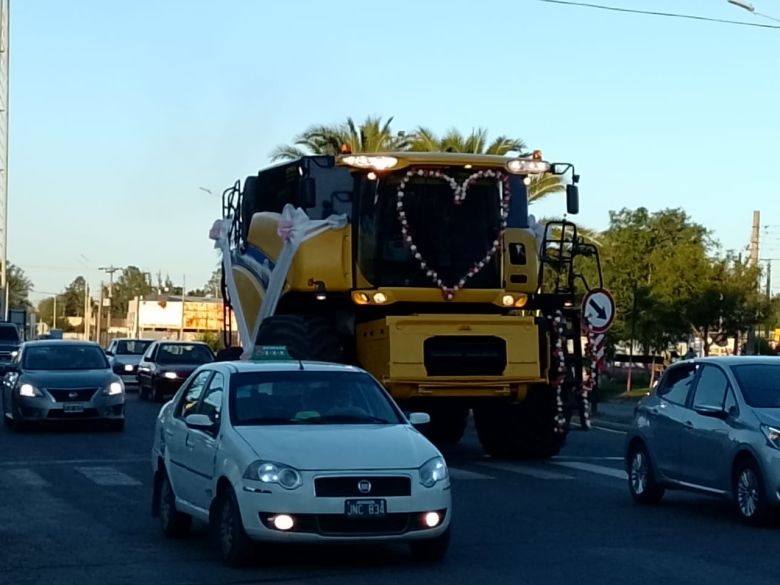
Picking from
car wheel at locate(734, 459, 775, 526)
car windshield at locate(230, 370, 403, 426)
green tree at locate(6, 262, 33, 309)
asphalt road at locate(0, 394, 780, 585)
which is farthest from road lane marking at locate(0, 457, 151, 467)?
green tree at locate(6, 262, 33, 309)

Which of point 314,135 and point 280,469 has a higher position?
point 314,135

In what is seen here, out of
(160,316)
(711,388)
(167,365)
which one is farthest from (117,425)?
(160,316)

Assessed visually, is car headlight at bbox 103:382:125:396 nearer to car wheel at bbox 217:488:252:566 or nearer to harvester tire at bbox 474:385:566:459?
harvester tire at bbox 474:385:566:459

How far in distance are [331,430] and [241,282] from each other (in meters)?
12.4

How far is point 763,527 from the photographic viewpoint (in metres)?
13.6

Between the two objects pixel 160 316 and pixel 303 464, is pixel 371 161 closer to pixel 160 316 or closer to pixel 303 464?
pixel 303 464

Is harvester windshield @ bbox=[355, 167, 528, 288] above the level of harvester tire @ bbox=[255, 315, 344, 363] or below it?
above

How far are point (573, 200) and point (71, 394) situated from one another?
33.7 feet

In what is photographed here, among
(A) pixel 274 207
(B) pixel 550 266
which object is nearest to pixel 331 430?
(B) pixel 550 266

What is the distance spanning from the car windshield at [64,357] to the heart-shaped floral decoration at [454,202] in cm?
924

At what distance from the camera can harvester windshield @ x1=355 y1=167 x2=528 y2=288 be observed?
19984mm

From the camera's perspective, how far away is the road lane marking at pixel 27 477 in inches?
698

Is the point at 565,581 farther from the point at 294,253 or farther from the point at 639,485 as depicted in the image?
the point at 294,253

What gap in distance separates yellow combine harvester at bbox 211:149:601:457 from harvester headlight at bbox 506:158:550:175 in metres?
0.01
